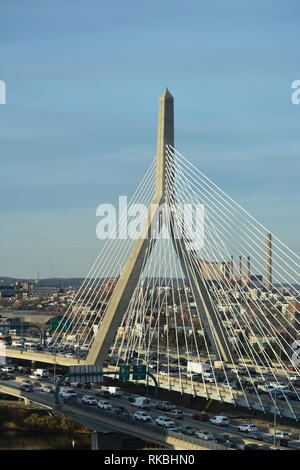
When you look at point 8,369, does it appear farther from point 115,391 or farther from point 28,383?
point 115,391

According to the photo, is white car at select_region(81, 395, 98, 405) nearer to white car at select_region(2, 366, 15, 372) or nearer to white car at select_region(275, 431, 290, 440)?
white car at select_region(275, 431, 290, 440)

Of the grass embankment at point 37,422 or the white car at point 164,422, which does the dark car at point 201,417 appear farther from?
the grass embankment at point 37,422

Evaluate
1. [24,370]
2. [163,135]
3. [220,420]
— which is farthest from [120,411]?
[24,370]

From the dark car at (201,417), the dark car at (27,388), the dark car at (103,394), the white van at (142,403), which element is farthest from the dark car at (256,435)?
the dark car at (27,388)

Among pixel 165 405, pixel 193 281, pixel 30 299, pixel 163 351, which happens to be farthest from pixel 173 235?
pixel 30 299

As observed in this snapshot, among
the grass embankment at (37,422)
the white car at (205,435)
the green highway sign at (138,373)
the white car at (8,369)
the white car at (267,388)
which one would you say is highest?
the green highway sign at (138,373)

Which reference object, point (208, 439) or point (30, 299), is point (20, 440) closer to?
point (208, 439)
